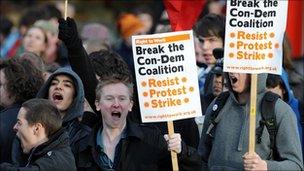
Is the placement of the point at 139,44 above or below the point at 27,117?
above

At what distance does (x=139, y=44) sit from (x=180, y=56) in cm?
30

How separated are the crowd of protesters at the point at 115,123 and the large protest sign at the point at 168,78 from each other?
0.17 m

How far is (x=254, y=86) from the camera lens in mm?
6844

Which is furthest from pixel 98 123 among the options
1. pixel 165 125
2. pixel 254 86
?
pixel 254 86

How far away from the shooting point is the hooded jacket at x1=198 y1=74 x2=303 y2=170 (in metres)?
6.85

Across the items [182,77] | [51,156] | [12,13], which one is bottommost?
[51,156]

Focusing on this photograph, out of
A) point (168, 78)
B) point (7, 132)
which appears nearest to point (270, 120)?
point (168, 78)

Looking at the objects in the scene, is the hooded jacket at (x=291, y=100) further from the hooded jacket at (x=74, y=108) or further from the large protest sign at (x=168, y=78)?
the hooded jacket at (x=74, y=108)

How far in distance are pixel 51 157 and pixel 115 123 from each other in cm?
68

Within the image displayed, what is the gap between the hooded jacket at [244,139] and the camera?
22.5ft

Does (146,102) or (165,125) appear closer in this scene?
(146,102)

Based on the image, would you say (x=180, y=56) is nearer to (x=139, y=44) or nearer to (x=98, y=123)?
(x=139, y=44)

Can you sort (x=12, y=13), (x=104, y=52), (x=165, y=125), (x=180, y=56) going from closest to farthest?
(x=180, y=56), (x=165, y=125), (x=104, y=52), (x=12, y=13)

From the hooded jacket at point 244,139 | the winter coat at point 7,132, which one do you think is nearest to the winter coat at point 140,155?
the hooded jacket at point 244,139
